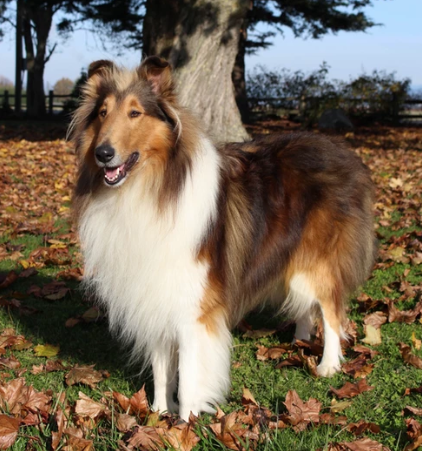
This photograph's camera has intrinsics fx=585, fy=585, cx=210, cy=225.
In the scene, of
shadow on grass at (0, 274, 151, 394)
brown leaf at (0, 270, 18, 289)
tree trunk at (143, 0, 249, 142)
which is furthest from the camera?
tree trunk at (143, 0, 249, 142)

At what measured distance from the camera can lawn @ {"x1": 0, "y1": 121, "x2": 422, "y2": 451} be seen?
10.2 ft

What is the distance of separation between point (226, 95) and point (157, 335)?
8.05 meters

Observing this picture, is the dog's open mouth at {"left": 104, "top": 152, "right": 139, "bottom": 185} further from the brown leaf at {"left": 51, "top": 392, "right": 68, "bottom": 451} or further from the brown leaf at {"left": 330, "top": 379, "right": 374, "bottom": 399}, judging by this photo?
the brown leaf at {"left": 330, "top": 379, "right": 374, "bottom": 399}

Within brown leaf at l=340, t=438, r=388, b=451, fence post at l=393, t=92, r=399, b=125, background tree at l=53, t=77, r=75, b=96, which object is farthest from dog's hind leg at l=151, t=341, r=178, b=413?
background tree at l=53, t=77, r=75, b=96

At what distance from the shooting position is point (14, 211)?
8.41 metres

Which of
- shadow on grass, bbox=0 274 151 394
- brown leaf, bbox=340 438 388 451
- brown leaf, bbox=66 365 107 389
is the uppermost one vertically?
brown leaf, bbox=340 438 388 451

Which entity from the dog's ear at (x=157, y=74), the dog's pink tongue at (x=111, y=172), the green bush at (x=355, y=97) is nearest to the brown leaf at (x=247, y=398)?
the dog's pink tongue at (x=111, y=172)

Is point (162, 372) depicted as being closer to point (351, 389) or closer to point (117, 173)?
point (351, 389)

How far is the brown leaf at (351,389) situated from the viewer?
12.2ft

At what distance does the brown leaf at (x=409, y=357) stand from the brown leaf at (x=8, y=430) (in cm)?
262

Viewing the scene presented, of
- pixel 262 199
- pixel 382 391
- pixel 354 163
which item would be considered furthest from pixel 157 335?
pixel 354 163

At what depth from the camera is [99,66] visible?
12.1 ft

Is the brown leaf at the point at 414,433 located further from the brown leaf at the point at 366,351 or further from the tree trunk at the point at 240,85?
the tree trunk at the point at 240,85

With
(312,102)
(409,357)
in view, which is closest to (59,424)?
(409,357)
